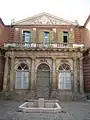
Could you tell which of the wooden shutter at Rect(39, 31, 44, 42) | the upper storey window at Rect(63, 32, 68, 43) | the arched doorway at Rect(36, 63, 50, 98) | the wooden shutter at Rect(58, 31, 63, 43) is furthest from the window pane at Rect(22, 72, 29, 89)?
the upper storey window at Rect(63, 32, 68, 43)

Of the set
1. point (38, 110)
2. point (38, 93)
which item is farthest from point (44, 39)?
point (38, 110)

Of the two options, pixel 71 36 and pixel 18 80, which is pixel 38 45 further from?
pixel 18 80

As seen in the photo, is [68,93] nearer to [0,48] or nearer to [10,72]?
[10,72]

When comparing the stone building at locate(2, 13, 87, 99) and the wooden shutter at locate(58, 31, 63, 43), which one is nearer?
the stone building at locate(2, 13, 87, 99)

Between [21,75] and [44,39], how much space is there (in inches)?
229

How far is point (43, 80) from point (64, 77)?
2.65 m

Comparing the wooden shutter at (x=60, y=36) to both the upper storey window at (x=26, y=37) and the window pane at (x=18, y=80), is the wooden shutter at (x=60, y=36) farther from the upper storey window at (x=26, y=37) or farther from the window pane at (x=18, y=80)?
the window pane at (x=18, y=80)

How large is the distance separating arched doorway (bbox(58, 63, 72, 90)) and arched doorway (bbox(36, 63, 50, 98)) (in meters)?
1.51

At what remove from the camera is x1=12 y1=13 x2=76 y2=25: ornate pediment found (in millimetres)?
24062

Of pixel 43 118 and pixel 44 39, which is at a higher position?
pixel 44 39

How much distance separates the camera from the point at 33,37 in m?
23.7

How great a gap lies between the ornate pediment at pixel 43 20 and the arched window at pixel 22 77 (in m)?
6.13

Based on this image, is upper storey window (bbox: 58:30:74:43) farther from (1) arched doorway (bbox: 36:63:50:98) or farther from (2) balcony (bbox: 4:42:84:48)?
(1) arched doorway (bbox: 36:63:50:98)

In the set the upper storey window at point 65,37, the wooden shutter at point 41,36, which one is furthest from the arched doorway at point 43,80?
the upper storey window at point 65,37
